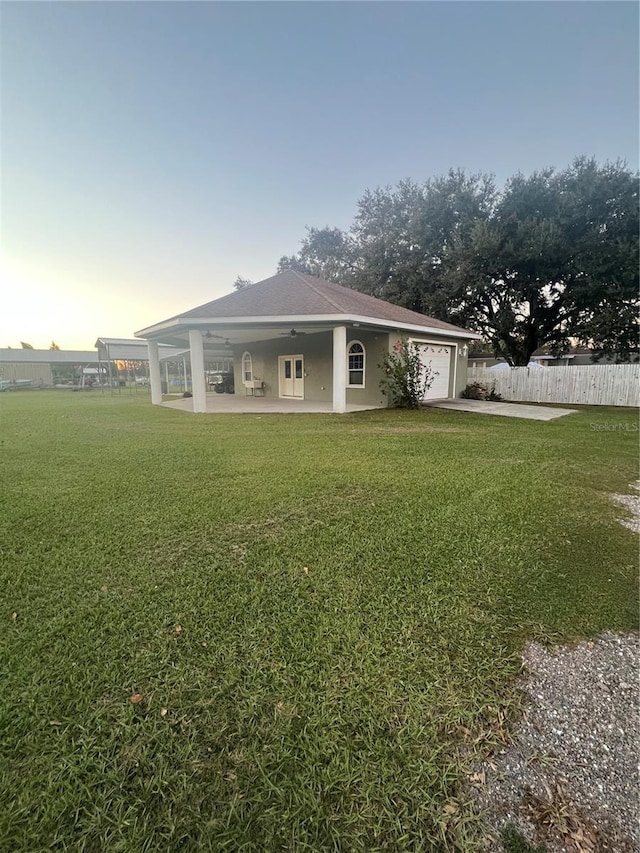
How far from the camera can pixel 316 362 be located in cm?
1530


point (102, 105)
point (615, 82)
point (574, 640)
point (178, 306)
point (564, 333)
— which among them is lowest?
point (574, 640)

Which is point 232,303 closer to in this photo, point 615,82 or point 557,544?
point 557,544

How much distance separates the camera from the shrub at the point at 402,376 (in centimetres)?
1247

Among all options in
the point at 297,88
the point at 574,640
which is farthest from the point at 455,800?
the point at 297,88

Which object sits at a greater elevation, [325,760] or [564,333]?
[564,333]

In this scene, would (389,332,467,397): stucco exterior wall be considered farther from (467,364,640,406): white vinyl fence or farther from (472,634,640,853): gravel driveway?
(472,634,640,853): gravel driveway

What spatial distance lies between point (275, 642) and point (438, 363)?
14.6 metres

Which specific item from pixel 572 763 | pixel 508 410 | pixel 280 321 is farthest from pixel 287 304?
pixel 572 763

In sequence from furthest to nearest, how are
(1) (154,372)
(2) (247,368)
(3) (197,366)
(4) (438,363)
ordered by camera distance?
(2) (247,368) → (1) (154,372) → (4) (438,363) → (3) (197,366)

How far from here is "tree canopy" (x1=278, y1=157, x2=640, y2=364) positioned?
53.8ft

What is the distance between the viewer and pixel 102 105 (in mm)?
10562

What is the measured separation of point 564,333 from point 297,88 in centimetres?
1711

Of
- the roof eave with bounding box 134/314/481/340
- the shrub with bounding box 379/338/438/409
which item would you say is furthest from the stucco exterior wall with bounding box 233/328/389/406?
the roof eave with bounding box 134/314/481/340

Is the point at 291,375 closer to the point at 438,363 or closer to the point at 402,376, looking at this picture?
the point at 402,376
